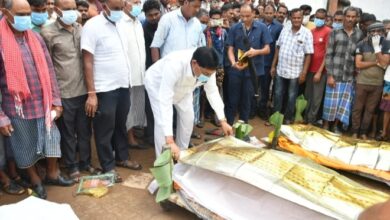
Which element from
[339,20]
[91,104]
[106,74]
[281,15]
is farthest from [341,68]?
[91,104]

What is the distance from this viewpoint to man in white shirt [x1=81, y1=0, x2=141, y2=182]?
337 centimetres

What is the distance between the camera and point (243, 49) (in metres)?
5.09

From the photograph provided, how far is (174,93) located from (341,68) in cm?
280

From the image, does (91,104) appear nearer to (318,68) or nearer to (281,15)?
(318,68)

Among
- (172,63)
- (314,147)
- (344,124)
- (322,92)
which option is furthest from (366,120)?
(172,63)

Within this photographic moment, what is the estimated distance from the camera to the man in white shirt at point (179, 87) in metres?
3.08

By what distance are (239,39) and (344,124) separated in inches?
80.9

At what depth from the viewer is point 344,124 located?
18.1ft

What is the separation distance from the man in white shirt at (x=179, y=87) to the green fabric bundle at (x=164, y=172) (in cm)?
23

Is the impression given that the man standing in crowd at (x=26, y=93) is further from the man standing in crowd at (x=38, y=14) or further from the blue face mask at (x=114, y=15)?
the blue face mask at (x=114, y=15)

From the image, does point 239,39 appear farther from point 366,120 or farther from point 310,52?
point 366,120

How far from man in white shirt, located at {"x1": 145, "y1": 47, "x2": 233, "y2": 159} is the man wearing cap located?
2.49 meters

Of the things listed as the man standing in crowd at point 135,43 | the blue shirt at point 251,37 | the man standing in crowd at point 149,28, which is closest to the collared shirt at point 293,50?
the blue shirt at point 251,37

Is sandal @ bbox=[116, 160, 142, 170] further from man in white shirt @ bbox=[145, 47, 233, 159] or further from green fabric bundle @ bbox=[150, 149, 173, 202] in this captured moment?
green fabric bundle @ bbox=[150, 149, 173, 202]
